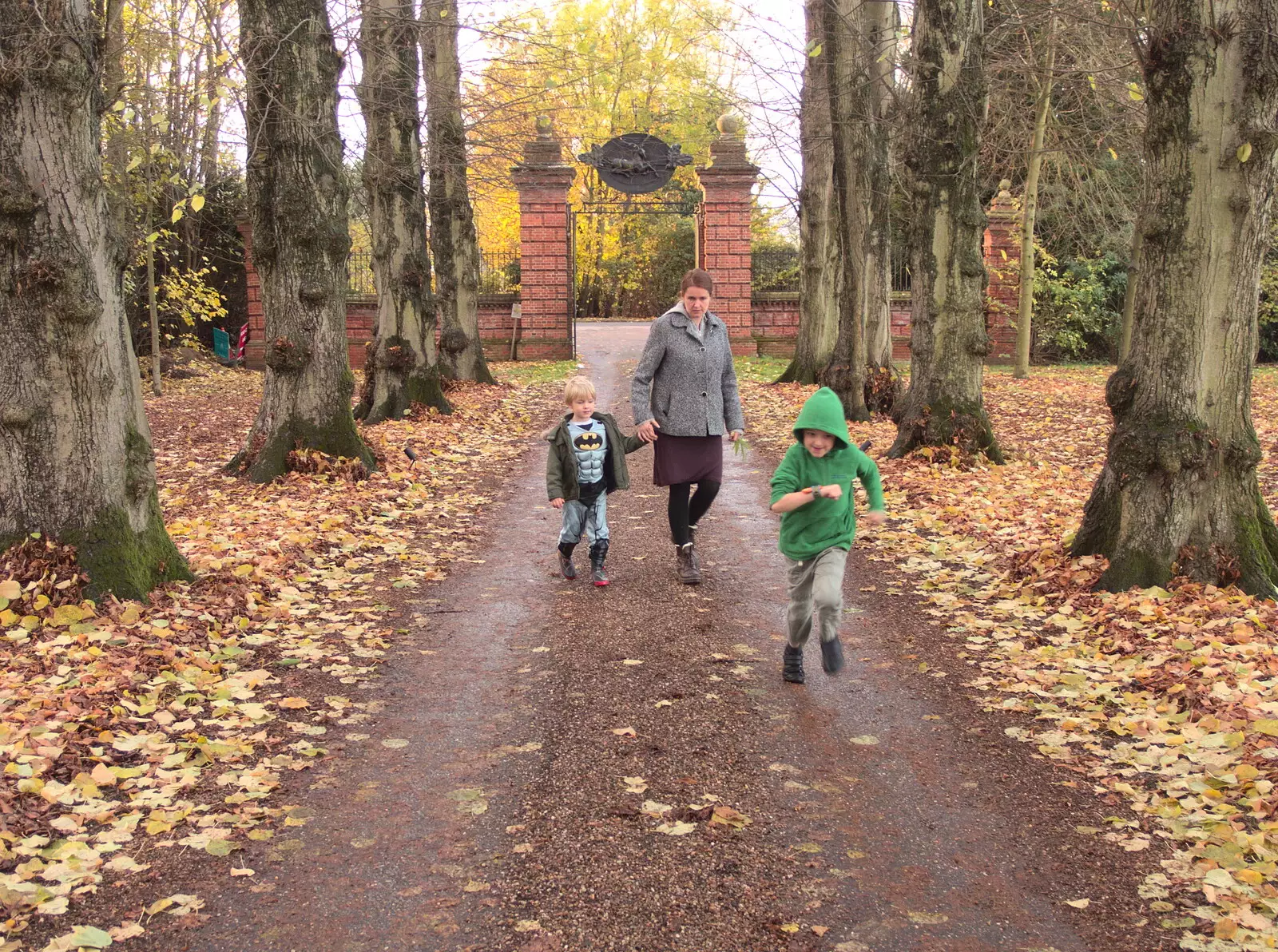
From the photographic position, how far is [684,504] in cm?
751

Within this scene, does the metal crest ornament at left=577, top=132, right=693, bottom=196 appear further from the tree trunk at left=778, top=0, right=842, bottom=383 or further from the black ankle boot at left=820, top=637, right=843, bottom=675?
the black ankle boot at left=820, top=637, right=843, bottom=675

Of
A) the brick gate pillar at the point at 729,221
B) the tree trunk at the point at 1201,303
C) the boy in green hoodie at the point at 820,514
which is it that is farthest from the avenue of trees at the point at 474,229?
the brick gate pillar at the point at 729,221

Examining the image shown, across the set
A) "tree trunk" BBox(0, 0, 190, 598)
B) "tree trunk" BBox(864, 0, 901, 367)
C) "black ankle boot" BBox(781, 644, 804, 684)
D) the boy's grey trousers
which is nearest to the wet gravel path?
"black ankle boot" BBox(781, 644, 804, 684)

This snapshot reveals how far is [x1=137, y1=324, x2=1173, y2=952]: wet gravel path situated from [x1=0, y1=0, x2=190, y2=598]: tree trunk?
192 centimetres

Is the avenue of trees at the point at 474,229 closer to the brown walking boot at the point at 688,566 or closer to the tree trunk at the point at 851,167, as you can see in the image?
the tree trunk at the point at 851,167

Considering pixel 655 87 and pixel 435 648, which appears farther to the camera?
pixel 655 87

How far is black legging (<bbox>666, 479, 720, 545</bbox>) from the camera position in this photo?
296 inches

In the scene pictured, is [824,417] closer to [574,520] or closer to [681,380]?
[681,380]

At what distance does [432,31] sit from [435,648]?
14.6m

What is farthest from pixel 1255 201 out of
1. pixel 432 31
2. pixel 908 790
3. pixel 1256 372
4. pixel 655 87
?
pixel 655 87

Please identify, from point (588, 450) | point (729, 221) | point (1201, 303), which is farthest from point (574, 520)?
point (729, 221)

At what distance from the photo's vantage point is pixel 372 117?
49.5 ft

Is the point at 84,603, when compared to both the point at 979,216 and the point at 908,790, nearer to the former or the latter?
the point at 908,790

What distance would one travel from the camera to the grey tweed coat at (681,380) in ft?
24.0
